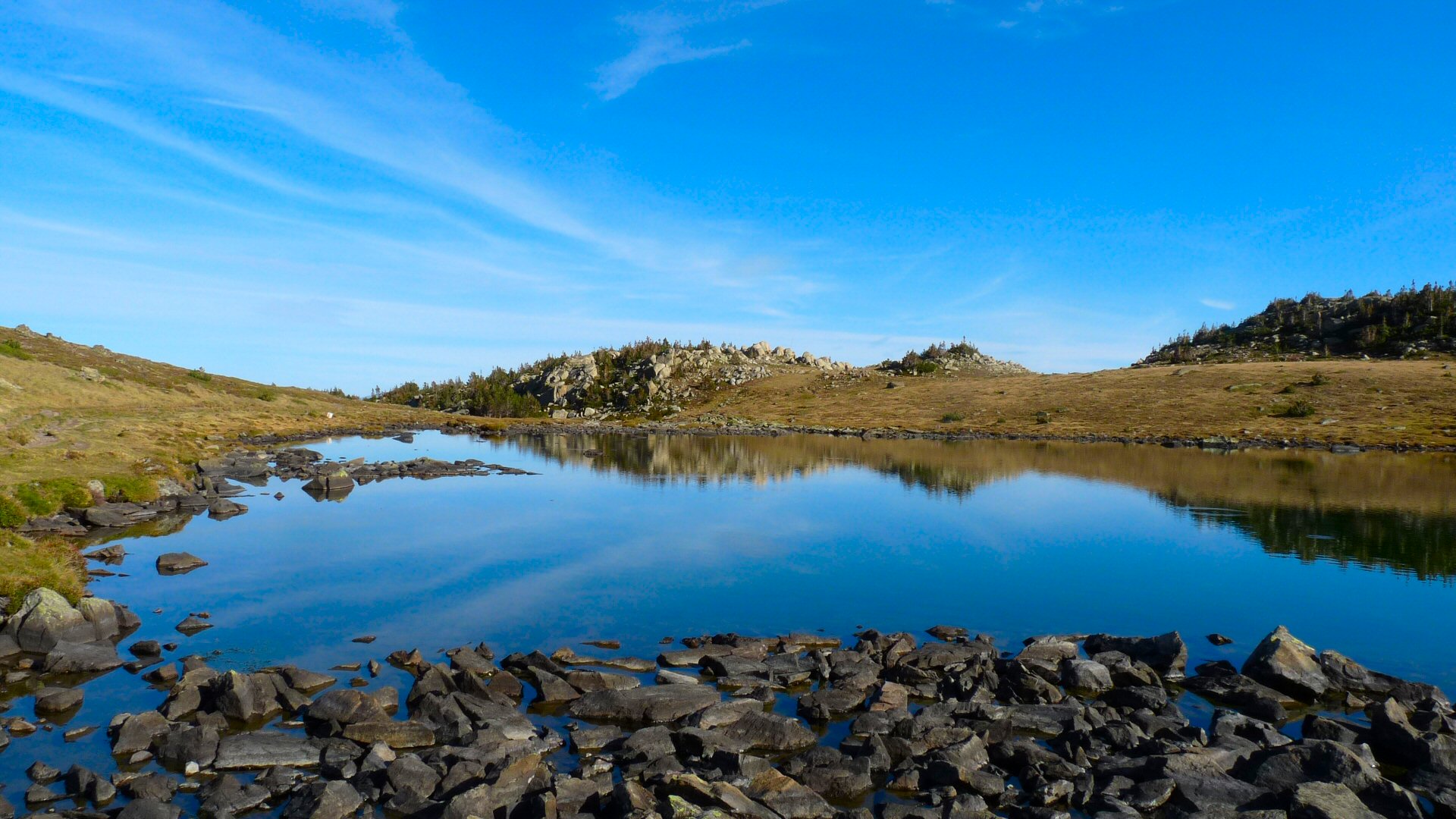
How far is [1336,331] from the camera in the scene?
149 meters

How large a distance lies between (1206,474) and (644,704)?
62.2 m

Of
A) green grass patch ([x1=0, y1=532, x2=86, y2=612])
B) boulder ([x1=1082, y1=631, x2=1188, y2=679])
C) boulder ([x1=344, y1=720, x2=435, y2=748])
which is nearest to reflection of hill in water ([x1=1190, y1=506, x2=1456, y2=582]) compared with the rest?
boulder ([x1=1082, y1=631, x2=1188, y2=679])

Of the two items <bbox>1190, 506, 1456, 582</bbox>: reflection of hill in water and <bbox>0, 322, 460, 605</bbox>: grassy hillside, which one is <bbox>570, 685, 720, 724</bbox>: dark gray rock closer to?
<bbox>0, 322, 460, 605</bbox>: grassy hillside

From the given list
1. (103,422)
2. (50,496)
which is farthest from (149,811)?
(103,422)

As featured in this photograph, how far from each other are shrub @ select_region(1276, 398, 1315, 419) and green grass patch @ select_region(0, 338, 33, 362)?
6236 inches

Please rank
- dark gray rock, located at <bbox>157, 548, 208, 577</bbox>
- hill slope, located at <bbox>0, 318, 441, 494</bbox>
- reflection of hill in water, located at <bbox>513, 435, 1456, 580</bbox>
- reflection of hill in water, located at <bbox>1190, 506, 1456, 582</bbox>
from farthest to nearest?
hill slope, located at <bbox>0, 318, 441, 494</bbox>, reflection of hill in water, located at <bbox>513, 435, 1456, 580</bbox>, reflection of hill in water, located at <bbox>1190, 506, 1456, 582</bbox>, dark gray rock, located at <bbox>157, 548, 208, 577</bbox>

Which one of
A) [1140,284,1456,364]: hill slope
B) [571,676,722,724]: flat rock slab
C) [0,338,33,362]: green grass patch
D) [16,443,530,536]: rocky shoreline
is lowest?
[571,676,722,724]: flat rock slab

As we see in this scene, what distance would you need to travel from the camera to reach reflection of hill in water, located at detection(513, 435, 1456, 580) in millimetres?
37594

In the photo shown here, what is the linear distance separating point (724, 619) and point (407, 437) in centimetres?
9272

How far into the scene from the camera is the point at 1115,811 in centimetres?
1266

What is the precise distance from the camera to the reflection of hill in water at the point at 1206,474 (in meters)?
37.6

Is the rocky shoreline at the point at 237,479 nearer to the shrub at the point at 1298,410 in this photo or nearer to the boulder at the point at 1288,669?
the boulder at the point at 1288,669

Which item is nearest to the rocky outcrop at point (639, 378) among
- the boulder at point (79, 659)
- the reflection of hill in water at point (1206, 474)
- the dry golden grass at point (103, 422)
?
the dry golden grass at point (103, 422)

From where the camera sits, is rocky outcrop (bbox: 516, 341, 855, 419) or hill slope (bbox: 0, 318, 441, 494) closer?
hill slope (bbox: 0, 318, 441, 494)
